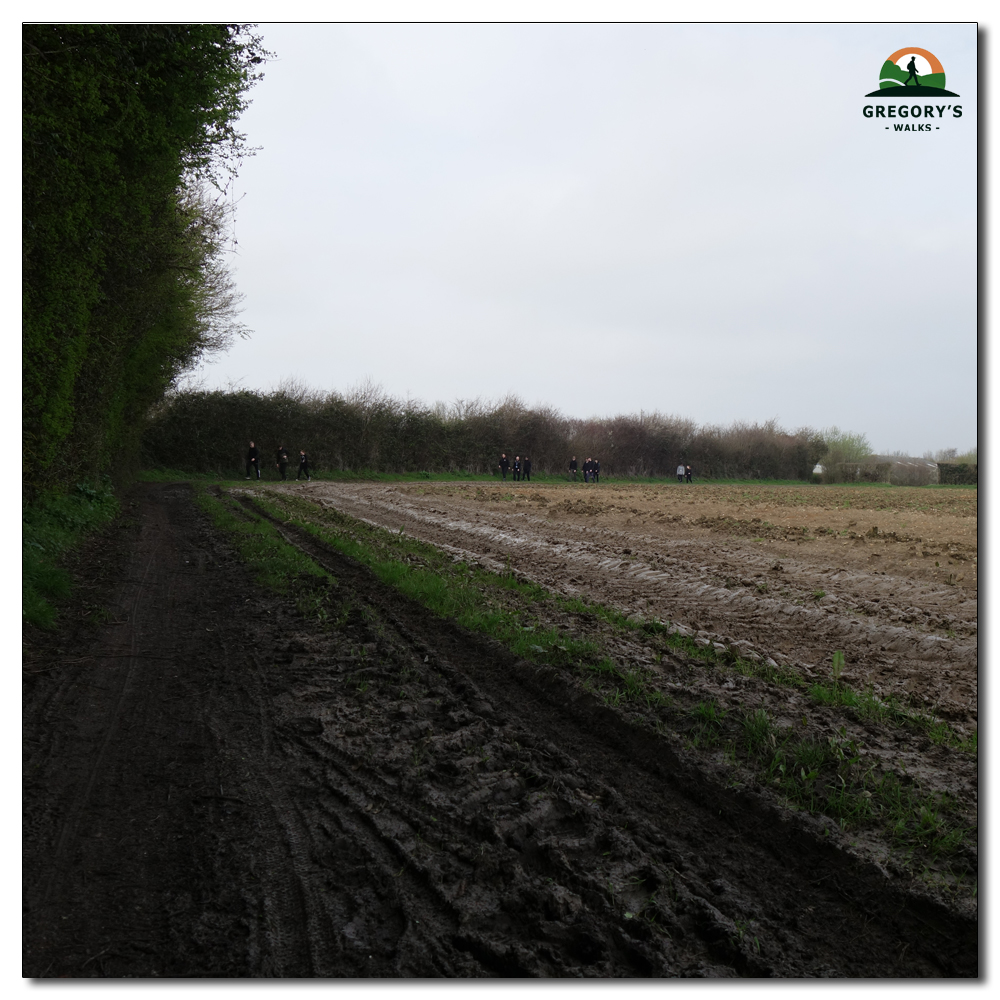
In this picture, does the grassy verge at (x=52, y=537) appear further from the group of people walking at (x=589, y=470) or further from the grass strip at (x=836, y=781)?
the group of people walking at (x=589, y=470)

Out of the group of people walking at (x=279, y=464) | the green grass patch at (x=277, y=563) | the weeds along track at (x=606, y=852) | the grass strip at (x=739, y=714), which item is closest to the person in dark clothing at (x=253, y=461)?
the group of people walking at (x=279, y=464)

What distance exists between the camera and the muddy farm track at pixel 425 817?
2121 millimetres

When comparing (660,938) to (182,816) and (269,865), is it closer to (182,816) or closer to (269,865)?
(269,865)

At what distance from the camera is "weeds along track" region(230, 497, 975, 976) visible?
214cm

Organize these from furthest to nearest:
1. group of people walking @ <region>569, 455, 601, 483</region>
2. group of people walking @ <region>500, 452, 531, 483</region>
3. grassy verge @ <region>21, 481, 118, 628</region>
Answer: group of people walking @ <region>569, 455, 601, 483</region> → group of people walking @ <region>500, 452, 531, 483</region> → grassy verge @ <region>21, 481, 118, 628</region>

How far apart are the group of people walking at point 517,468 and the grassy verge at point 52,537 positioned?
2675cm

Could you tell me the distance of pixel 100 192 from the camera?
752cm

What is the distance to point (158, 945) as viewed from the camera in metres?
2.06

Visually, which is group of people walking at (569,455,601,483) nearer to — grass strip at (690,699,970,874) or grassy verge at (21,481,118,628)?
grassy verge at (21,481,118,628)

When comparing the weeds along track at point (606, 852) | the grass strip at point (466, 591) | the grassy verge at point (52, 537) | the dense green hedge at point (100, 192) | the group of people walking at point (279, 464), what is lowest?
the weeds along track at point (606, 852)

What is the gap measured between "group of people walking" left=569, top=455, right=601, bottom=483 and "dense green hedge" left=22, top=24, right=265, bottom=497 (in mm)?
29565

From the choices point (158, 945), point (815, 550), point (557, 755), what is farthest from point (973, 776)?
point (815, 550)

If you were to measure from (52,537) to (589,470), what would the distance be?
117 feet

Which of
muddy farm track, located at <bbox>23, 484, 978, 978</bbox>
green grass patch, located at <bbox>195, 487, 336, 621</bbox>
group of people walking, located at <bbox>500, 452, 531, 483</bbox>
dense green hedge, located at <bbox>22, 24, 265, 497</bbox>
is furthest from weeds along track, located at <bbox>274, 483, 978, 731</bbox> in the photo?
group of people walking, located at <bbox>500, 452, 531, 483</bbox>
